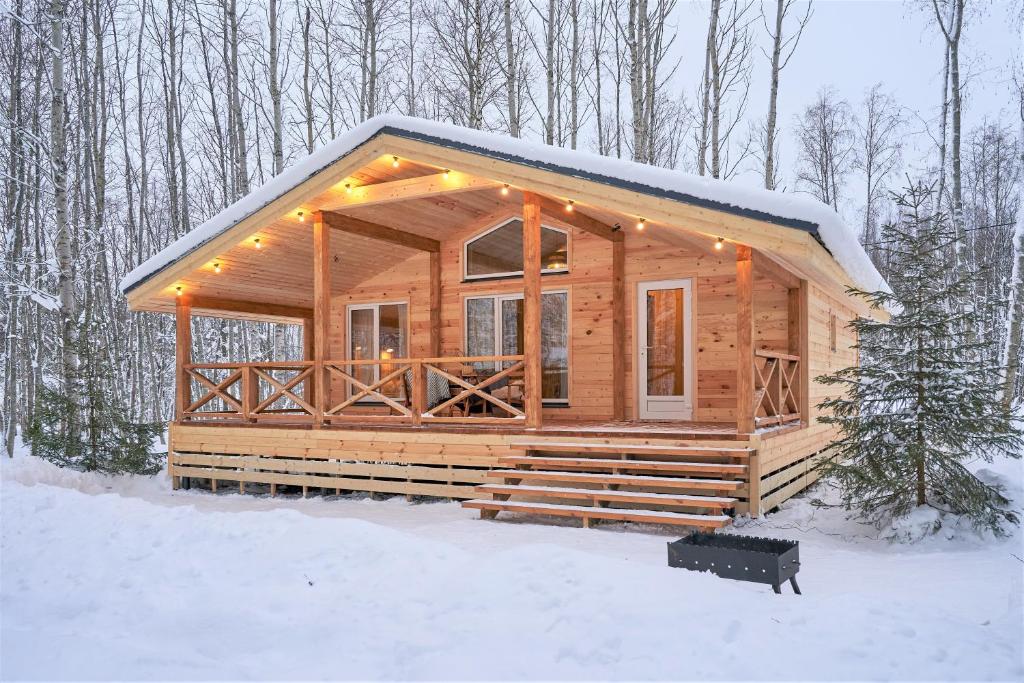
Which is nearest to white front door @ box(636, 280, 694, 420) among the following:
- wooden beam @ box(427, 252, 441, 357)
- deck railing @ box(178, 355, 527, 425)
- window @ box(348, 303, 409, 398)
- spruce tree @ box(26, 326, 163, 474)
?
deck railing @ box(178, 355, 527, 425)

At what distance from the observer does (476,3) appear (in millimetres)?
15641

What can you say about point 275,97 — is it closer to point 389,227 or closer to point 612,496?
point 389,227

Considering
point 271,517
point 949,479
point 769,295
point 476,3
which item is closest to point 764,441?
point 949,479

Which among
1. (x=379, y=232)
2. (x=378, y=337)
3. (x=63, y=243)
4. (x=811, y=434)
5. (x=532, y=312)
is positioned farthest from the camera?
(x=378, y=337)

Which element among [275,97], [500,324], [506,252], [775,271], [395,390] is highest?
[275,97]

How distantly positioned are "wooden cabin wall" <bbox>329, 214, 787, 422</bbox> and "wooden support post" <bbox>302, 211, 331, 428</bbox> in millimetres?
1393

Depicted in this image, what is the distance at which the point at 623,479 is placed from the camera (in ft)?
22.4

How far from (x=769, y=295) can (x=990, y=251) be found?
659 inches

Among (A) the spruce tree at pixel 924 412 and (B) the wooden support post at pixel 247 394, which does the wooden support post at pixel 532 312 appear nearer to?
(A) the spruce tree at pixel 924 412

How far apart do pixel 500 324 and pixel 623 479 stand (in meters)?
4.00

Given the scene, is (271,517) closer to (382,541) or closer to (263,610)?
(382,541)

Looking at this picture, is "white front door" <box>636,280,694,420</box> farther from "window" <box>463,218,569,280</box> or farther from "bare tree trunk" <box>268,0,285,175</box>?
"bare tree trunk" <box>268,0,285,175</box>

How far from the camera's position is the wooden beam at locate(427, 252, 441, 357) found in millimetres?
10633

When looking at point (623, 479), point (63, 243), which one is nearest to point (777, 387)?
point (623, 479)
